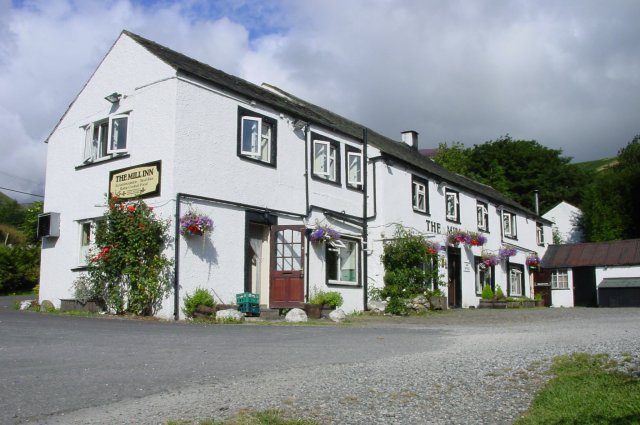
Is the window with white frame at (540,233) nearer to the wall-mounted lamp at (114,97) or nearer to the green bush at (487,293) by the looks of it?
the green bush at (487,293)

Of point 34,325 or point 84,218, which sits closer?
point 34,325

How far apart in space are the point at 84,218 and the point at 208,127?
15.1 ft

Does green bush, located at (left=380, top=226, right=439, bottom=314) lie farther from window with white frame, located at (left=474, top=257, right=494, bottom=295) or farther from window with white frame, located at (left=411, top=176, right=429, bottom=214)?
window with white frame, located at (left=474, top=257, right=494, bottom=295)

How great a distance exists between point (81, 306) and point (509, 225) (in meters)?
25.0

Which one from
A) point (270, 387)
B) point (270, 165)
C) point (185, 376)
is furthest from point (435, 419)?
point (270, 165)

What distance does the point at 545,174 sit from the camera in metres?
61.2

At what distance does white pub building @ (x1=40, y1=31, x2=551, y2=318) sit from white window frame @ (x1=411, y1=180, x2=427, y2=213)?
7.24 ft

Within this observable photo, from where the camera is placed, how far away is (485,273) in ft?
104

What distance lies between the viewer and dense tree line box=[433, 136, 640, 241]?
5053 centimetres

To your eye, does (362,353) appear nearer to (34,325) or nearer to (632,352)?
(632,352)

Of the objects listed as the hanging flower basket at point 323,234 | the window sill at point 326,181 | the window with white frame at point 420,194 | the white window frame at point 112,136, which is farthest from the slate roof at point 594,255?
the white window frame at point 112,136

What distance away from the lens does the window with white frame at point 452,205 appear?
28906 millimetres

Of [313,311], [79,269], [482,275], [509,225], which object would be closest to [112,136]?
[79,269]

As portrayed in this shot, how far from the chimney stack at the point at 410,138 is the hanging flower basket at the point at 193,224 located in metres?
21.3
